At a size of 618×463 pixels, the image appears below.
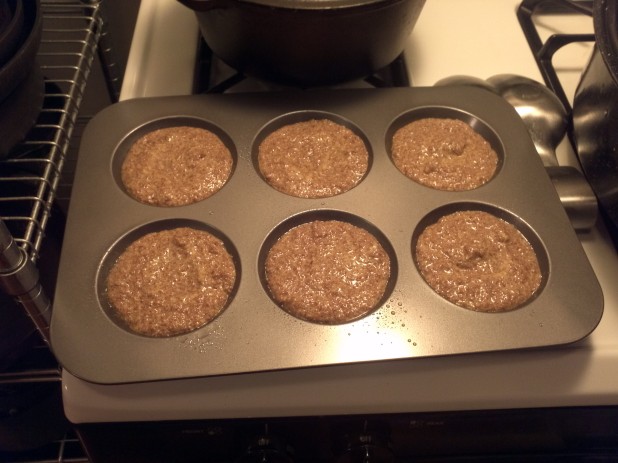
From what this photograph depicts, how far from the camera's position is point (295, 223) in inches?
32.3

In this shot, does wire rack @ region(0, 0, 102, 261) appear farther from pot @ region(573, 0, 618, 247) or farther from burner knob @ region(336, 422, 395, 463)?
pot @ region(573, 0, 618, 247)

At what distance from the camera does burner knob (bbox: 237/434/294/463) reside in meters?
0.72

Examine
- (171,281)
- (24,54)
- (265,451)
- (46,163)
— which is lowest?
(265,451)

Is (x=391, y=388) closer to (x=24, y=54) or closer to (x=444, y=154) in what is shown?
(x=444, y=154)

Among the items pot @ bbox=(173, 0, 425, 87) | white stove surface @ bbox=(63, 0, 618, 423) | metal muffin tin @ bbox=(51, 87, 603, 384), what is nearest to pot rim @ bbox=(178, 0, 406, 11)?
pot @ bbox=(173, 0, 425, 87)

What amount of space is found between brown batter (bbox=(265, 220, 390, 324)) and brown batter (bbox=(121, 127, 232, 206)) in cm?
17

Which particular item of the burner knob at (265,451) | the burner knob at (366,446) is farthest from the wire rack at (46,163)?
the burner knob at (366,446)

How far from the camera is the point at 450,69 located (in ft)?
3.47

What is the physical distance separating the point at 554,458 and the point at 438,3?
93 cm

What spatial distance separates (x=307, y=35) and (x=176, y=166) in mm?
299

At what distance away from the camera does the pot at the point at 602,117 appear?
733 millimetres

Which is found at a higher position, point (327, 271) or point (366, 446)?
point (327, 271)

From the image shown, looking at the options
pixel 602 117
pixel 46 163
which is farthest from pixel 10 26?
pixel 602 117

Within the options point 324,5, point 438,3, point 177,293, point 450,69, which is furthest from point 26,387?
point 438,3
